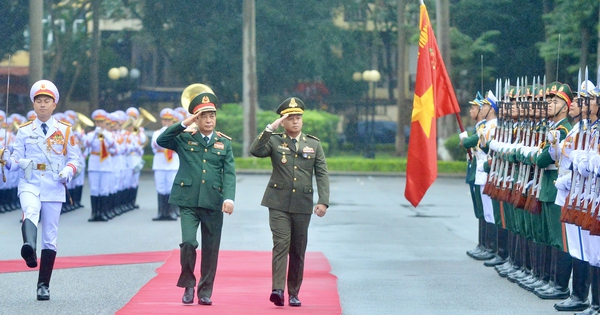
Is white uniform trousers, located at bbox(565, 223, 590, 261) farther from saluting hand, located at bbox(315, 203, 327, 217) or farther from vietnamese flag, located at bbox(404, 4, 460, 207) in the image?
vietnamese flag, located at bbox(404, 4, 460, 207)

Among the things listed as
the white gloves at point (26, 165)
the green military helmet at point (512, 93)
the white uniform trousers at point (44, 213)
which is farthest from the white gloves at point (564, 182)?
the white gloves at point (26, 165)

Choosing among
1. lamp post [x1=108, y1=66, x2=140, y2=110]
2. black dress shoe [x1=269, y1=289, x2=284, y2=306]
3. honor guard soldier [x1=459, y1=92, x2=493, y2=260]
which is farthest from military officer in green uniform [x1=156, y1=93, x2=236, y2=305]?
lamp post [x1=108, y1=66, x2=140, y2=110]

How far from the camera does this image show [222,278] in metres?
11.1

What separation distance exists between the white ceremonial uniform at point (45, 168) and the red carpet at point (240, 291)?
1057mm

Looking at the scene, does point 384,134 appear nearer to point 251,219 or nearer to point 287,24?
point 287,24

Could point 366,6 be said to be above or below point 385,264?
above

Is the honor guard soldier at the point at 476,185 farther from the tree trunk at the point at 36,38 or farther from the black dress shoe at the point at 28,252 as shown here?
the tree trunk at the point at 36,38

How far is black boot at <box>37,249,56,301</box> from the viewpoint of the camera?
955 cm

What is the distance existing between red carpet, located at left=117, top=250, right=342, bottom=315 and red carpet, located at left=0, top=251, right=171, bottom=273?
11.6 inches

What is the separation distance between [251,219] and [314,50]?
29.0m

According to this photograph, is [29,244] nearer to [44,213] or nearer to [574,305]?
[44,213]

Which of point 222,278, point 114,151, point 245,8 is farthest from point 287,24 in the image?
point 222,278

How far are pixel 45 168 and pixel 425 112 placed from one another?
4.33 metres

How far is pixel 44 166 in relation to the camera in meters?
9.96
